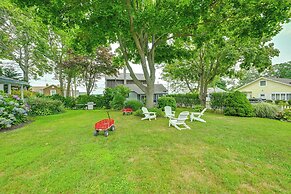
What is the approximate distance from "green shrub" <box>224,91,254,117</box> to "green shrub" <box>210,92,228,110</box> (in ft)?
3.28

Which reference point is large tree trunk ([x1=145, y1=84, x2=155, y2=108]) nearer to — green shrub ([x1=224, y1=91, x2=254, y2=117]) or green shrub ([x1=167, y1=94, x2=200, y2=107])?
green shrub ([x1=224, y1=91, x2=254, y2=117])

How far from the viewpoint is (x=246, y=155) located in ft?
13.8

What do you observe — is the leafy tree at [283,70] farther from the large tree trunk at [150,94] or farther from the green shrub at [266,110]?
the large tree trunk at [150,94]

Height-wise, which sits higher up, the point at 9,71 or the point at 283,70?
the point at 283,70

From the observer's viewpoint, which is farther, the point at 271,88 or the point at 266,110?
the point at 271,88

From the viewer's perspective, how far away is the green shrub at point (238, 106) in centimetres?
1218

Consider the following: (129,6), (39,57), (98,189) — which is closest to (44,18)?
(129,6)

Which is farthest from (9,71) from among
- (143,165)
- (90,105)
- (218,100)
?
(218,100)

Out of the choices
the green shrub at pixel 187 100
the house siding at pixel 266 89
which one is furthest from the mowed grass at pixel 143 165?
the house siding at pixel 266 89

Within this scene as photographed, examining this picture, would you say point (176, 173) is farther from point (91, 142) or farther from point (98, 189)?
point (91, 142)

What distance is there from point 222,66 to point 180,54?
5.56 meters

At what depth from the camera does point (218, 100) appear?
583 inches

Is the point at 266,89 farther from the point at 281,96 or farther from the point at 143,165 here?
the point at 143,165

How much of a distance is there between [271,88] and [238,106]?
19.3 meters
